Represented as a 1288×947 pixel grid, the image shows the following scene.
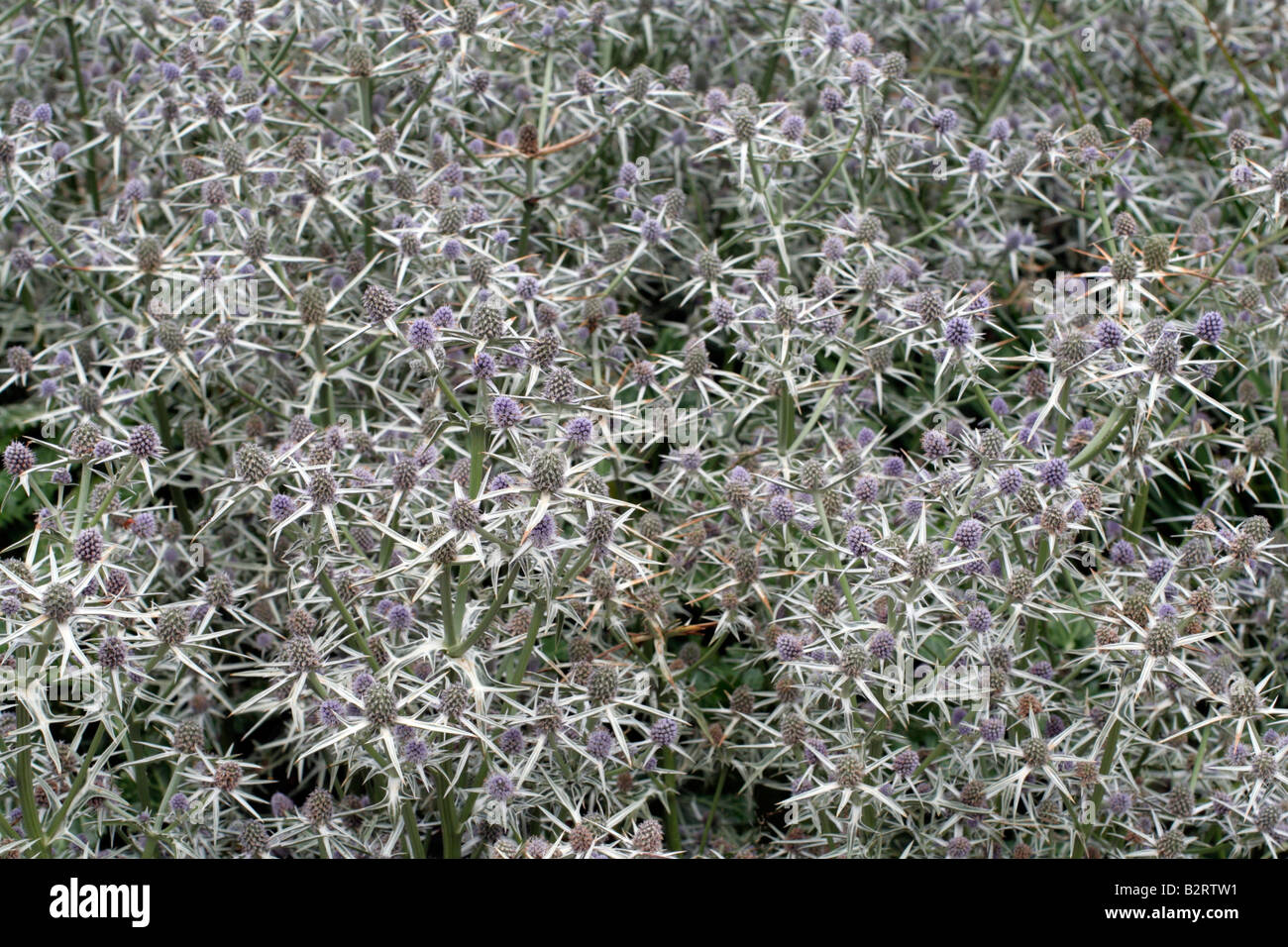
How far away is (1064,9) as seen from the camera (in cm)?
563

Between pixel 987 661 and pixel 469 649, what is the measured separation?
1291 millimetres

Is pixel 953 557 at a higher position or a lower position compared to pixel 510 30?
lower

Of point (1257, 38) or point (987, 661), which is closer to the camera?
point (987, 661)

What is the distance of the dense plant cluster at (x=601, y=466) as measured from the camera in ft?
9.37

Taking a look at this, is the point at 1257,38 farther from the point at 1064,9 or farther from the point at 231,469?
the point at 231,469

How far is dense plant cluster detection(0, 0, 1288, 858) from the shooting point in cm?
286

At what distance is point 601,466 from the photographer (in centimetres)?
363

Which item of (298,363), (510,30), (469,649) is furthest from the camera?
(510,30)

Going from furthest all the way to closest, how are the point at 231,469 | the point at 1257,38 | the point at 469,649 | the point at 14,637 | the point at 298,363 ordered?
1. the point at 1257,38
2. the point at 298,363
3. the point at 231,469
4. the point at 469,649
5. the point at 14,637
